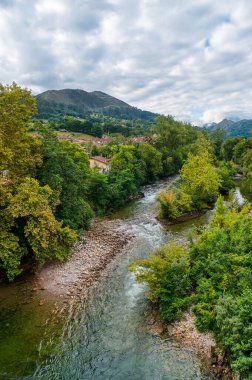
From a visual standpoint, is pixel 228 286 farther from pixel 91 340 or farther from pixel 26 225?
pixel 26 225

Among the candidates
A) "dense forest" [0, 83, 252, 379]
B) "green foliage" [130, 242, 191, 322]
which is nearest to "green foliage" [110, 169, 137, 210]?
"dense forest" [0, 83, 252, 379]

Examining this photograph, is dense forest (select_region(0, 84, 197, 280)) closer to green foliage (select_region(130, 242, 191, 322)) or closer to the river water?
the river water

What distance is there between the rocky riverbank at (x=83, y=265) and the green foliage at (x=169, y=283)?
5.53 meters

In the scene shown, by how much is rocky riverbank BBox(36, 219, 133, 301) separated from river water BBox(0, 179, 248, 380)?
3.24ft

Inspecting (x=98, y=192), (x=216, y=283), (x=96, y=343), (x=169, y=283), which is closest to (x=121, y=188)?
(x=98, y=192)

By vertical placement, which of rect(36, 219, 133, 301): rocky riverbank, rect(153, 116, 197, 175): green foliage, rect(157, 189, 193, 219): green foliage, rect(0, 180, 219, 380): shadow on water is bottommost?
rect(0, 180, 219, 380): shadow on water

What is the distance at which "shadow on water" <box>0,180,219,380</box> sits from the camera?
13.1 meters

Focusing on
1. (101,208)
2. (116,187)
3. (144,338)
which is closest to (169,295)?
(144,338)

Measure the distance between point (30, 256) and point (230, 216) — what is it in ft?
58.9

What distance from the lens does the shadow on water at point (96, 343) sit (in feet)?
42.9

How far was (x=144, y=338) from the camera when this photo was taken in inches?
592

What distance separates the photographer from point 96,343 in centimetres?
1488

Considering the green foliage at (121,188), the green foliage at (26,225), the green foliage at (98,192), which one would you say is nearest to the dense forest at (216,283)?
the green foliage at (26,225)

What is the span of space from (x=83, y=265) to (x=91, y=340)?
854cm
